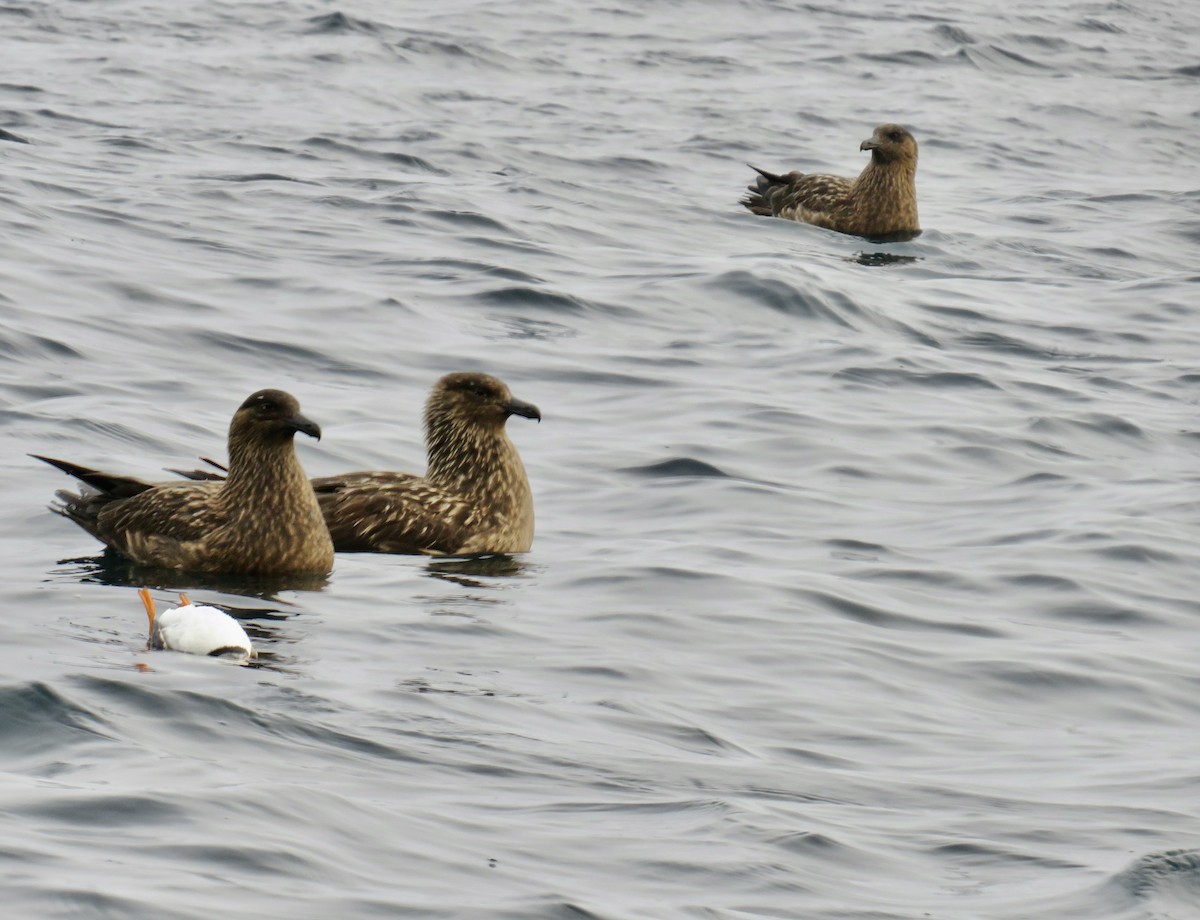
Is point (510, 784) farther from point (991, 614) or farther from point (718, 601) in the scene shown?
point (991, 614)

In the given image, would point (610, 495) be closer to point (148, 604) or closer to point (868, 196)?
point (148, 604)

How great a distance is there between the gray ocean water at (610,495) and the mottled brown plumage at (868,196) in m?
0.23

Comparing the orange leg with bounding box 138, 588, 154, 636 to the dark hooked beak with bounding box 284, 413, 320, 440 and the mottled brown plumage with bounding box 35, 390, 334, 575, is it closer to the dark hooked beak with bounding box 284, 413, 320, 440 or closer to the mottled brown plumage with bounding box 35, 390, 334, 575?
the mottled brown plumage with bounding box 35, 390, 334, 575

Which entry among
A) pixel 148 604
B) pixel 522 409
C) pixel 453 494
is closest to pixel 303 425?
pixel 453 494

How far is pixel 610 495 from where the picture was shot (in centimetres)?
1217

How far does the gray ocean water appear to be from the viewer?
6.34 metres

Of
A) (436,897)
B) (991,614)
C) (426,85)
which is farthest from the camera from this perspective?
(426,85)

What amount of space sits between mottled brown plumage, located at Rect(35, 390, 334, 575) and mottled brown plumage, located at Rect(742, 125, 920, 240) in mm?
11545

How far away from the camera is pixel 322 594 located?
9.84m

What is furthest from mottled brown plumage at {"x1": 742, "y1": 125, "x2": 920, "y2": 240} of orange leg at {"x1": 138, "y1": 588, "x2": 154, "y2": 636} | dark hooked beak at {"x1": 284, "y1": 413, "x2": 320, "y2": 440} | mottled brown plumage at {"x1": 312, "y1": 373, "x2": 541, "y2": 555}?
orange leg at {"x1": 138, "y1": 588, "x2": 154, "y2": 636}

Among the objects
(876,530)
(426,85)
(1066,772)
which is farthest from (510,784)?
(426,85)

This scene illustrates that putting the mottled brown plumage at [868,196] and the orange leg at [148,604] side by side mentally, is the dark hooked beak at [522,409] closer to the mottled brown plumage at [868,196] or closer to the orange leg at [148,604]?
the orange leg at [148,604]

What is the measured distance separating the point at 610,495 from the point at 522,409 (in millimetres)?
1088

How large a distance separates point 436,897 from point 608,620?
4.04 meters
